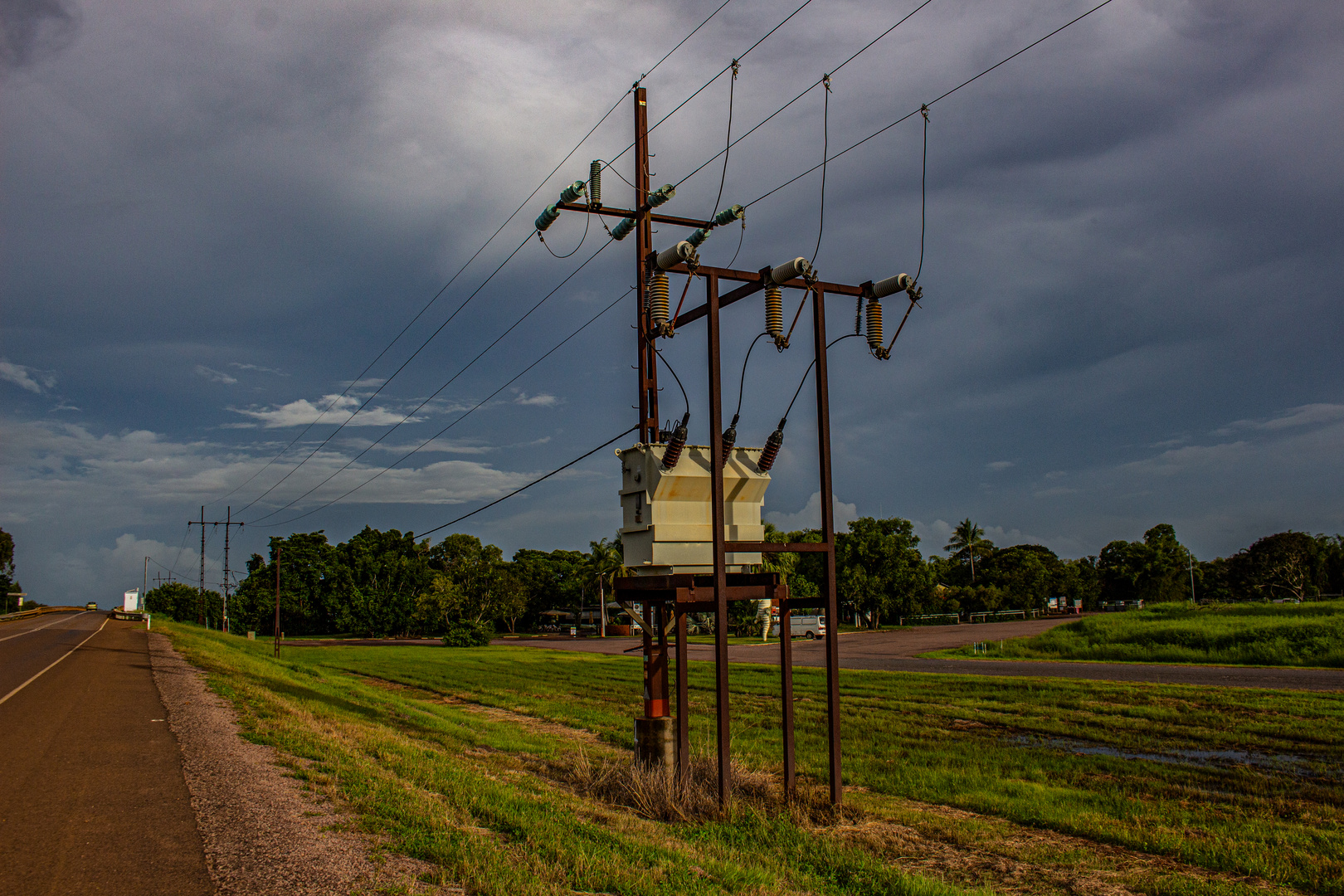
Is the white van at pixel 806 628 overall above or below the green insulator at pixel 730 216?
below

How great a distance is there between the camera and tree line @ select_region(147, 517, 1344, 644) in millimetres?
86188

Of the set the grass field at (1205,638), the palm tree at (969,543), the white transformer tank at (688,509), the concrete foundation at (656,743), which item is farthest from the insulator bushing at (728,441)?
the palm tree at (969,543)

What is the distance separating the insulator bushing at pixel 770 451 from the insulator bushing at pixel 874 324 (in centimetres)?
186

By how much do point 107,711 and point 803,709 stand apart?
48.6 feet

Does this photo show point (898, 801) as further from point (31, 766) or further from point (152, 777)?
point (31, 766)

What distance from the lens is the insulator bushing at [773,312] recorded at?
35.2 feet

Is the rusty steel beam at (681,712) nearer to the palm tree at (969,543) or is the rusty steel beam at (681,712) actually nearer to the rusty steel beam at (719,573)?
the rusty steel beam at (719,573)

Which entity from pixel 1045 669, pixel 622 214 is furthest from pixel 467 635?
pixel 622 214

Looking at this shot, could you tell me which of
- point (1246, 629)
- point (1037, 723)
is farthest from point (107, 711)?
point (1246, 629)

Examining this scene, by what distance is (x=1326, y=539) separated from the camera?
99.6 m

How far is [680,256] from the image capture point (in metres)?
10.2

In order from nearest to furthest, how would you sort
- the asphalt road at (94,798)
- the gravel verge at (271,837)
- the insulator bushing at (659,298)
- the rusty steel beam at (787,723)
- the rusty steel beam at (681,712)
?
the gravel verge at (271,837), the asphalt road at (94,798), the rusty steel beam at (787,723), the rusty steel beam at (681,712), the insulator bushing at (659,298)

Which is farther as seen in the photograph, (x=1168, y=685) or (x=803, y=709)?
(x=1168, y=685)

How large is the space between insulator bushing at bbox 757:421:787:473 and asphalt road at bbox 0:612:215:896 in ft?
23.4
